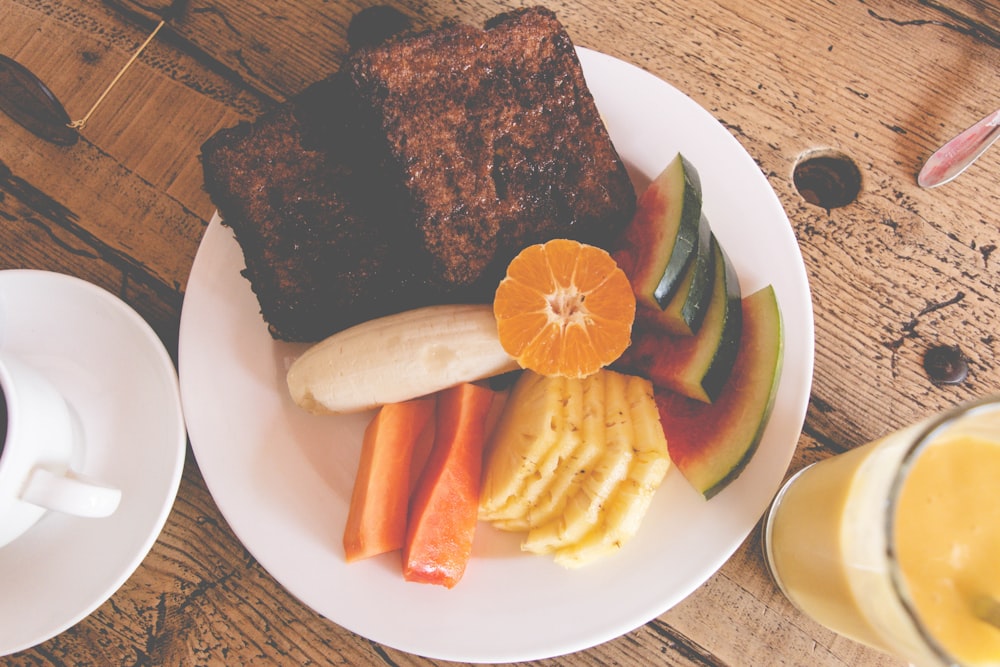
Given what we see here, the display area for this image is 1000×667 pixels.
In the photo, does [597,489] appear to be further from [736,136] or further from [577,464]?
[736,136]

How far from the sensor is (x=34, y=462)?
1.07m

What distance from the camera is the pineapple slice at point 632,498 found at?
1119mm

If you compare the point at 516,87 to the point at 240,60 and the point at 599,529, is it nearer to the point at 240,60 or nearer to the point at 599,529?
the point at 240,60

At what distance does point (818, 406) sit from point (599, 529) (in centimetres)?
56

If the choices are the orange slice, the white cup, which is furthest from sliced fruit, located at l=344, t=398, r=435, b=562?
the white cup

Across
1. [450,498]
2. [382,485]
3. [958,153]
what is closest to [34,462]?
[382,485]

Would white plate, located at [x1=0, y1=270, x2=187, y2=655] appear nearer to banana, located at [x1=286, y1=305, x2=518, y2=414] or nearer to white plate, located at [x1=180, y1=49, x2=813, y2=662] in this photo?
white plate, located at [x1=180, y1=49, x2=813, y2=662]

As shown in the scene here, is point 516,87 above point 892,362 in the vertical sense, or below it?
above

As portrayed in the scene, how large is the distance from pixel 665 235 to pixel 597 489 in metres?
0.44

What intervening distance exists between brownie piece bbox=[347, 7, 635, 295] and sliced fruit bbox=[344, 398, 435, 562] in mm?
265

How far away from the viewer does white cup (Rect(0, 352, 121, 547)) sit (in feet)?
3.34

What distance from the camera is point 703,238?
3.93 ft

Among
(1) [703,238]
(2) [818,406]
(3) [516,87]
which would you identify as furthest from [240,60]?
(2) [818,406]

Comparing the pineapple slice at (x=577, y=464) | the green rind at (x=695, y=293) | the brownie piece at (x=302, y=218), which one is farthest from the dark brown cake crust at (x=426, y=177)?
the pineapple slice at (x=577, y=464)
